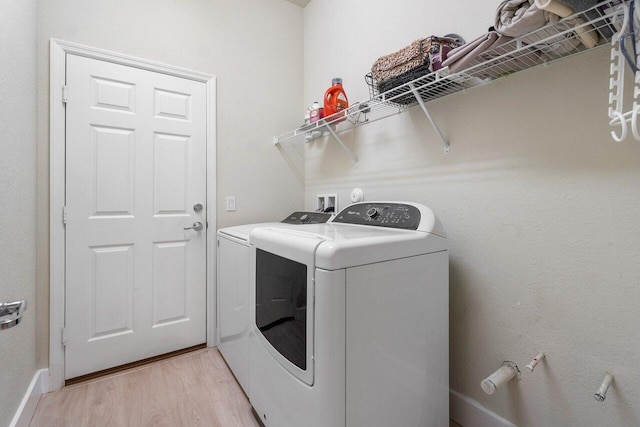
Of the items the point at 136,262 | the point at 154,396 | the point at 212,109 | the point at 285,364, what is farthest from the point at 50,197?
the point at 285,364

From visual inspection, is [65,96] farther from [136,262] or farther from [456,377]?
[456,377]

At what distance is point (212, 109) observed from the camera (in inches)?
86.1

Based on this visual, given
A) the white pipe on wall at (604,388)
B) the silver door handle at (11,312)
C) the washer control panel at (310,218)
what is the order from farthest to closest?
the washer control panel at (310,218) → the white pipe on wall at (604,388) → the silver door handle at (11,312)

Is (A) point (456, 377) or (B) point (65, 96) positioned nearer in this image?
(A) point (456, 377)

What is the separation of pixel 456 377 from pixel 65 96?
8.88ft

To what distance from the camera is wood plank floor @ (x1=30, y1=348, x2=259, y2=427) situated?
57.1 inches

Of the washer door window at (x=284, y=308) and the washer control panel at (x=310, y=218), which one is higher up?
the washer control panel at (x=310, y=218)

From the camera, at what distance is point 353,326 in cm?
92

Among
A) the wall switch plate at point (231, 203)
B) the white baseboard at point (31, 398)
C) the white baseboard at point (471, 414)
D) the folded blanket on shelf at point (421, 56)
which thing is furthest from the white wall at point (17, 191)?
the white baseboard at point (471, 414)

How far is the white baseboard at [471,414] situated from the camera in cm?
125

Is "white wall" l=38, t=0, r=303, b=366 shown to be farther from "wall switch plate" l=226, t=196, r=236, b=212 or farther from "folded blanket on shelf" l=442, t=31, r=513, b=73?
"folded blanket on shelf" l=442, t=31, r=513, b=73

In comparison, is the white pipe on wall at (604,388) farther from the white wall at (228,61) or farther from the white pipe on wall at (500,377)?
the white wall at (228,61)

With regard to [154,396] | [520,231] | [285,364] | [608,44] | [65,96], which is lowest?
[154,396]

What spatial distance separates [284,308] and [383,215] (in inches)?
26.2
